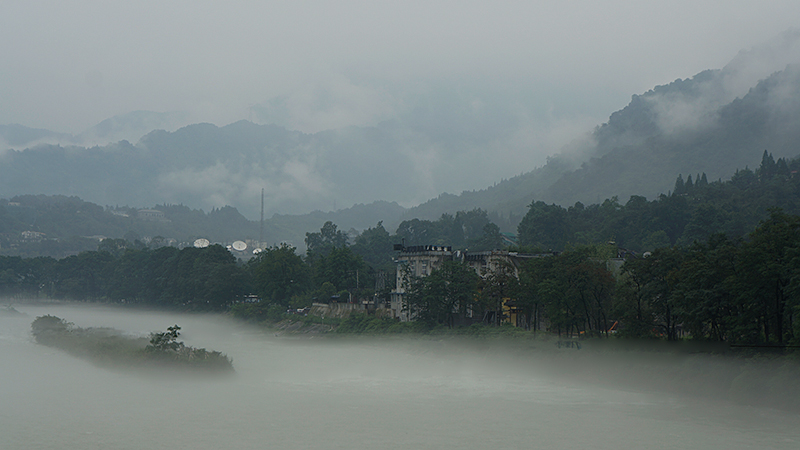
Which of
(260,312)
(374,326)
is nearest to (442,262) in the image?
(374,326)

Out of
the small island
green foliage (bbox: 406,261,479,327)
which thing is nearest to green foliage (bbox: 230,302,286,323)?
the small island

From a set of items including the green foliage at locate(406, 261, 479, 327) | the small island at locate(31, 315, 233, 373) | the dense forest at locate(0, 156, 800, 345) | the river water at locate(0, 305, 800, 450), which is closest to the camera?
the river water at locate(0, 305, 800, 450)

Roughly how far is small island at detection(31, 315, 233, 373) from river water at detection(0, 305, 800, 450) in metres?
1.90

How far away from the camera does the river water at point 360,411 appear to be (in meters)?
40.0

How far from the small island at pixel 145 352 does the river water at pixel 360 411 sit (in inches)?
74.7

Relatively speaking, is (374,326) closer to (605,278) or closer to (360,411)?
(605,278)

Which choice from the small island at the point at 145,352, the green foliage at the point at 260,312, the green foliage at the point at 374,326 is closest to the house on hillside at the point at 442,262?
the green foliage at the point at 374,326

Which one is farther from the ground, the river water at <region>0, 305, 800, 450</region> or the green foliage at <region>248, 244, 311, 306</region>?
the green foliage at <region>248, 244, 311, 306</region>

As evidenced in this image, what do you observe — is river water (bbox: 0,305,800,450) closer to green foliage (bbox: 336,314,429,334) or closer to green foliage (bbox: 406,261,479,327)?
green foliage (bbox: 406,261,479,327)

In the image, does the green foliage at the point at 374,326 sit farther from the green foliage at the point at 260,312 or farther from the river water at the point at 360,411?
the green foliage at the point at 260,312

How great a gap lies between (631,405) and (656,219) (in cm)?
12001

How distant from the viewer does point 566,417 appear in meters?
46.4


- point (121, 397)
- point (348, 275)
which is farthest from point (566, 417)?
point (348, 275)

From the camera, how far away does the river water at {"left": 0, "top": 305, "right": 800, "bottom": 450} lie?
4000cm
